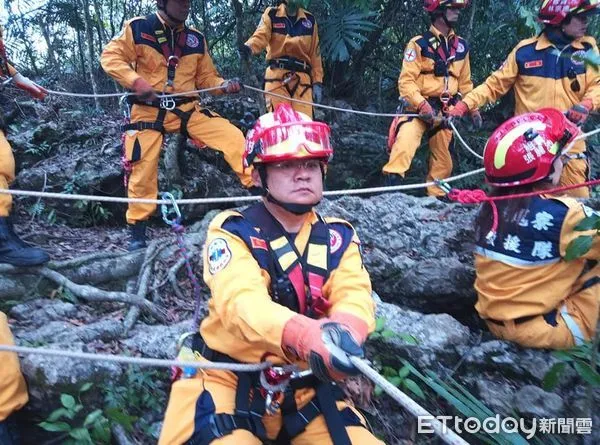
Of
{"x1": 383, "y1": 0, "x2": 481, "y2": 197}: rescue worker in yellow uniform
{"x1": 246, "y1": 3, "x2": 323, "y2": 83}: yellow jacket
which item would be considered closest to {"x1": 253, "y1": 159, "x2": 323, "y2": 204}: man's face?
{"x1": 383, "y1": 0, "x2": 481, "y2": 197}: rescue worker in yellow uniform

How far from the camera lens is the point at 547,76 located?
5.92 metres

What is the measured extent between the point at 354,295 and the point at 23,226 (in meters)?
4.76

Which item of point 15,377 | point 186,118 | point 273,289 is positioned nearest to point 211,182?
point 186,118

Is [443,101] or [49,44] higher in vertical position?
[49,44]

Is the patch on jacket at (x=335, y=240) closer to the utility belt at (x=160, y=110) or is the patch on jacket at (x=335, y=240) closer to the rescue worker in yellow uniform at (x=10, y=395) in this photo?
the rescue worker in yellow uniform at (x=10, y=395)

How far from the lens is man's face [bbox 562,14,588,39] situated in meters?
5.58

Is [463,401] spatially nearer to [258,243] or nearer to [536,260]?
[536,260]

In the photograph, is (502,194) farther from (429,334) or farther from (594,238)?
(429,334)

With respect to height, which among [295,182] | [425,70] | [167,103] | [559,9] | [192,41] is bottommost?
[295,182]

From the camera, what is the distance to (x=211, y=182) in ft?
24.2

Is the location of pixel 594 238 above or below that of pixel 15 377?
above

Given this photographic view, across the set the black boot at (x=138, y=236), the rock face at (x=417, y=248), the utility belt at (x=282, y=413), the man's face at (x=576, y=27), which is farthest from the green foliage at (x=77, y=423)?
the man's face at (x=576, y=27)

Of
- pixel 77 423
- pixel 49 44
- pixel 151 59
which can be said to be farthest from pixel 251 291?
pixel 49 44

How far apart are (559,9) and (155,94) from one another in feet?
14.9
